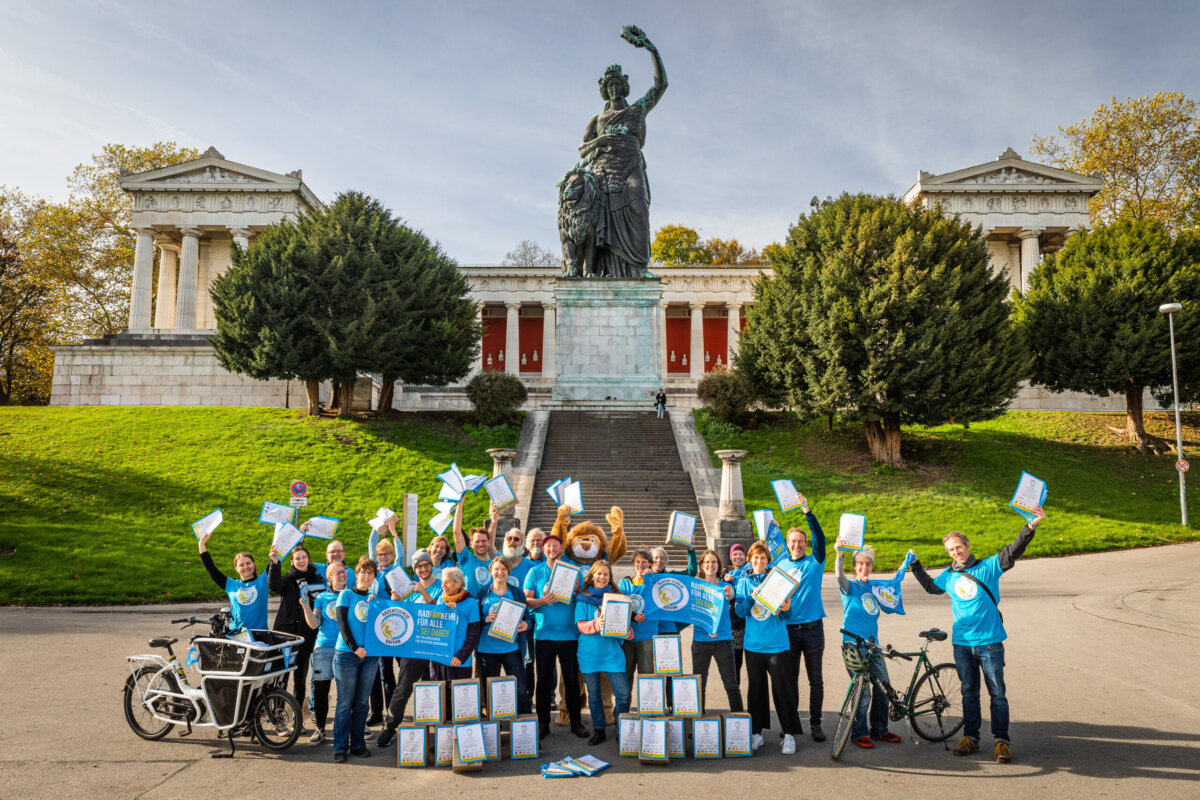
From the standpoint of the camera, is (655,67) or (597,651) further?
(655,67)

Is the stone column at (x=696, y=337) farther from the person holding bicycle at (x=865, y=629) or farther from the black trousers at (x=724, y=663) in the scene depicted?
the black trousers at (x=724, y=663)

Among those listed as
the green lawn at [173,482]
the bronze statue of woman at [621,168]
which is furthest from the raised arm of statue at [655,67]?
the green lawn at [173,482]

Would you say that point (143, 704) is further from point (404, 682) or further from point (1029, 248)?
point (1029, 248)

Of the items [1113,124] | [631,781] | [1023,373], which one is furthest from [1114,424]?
[631,781]

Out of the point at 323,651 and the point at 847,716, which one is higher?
the point at 323,651

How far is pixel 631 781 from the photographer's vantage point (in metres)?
6.02

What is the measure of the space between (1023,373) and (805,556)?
21.9 m

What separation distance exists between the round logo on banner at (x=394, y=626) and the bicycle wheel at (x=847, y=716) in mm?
3949

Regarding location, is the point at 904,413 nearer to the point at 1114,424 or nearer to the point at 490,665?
the point at 1114,424

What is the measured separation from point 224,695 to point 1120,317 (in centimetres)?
3264

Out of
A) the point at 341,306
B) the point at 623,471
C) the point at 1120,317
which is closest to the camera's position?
the point at 623,471

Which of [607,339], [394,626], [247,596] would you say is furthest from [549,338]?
[394,626]

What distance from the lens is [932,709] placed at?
6891mm

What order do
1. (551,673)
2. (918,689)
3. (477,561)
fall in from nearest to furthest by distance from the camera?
(918,689) < (551,673) < (477,561)
